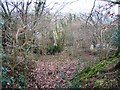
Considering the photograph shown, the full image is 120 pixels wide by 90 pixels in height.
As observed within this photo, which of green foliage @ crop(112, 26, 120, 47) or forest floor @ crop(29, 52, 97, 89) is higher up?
green foliage @ crop(112, 26, 120, 47)

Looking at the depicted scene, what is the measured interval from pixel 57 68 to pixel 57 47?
1650 mm

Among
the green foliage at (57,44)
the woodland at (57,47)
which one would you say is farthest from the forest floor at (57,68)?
the green foliage at (57,44)

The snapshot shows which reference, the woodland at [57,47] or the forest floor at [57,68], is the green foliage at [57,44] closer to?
the woodland at [57,47]

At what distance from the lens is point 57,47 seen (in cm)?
630

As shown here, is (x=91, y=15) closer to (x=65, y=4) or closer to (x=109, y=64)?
(x=65, y=4)

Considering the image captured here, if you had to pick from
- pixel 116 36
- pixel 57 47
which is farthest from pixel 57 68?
pixel 57 47

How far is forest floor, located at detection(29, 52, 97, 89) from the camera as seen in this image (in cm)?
362

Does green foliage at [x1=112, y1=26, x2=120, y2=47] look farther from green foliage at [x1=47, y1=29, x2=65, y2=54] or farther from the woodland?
green foliage at [x1=47, y1=29, x2=65, y2=54]

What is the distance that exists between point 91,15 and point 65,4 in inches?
25.1

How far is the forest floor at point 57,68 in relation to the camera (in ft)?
11.9

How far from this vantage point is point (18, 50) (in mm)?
3932

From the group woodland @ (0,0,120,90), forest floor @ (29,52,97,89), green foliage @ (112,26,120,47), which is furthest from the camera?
green foliage @ (112,26,120,47)

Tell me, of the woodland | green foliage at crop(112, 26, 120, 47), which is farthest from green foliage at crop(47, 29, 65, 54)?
green foliage at crop(112, 26, 120, 47)

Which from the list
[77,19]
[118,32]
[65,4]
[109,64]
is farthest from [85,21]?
[109,64]
